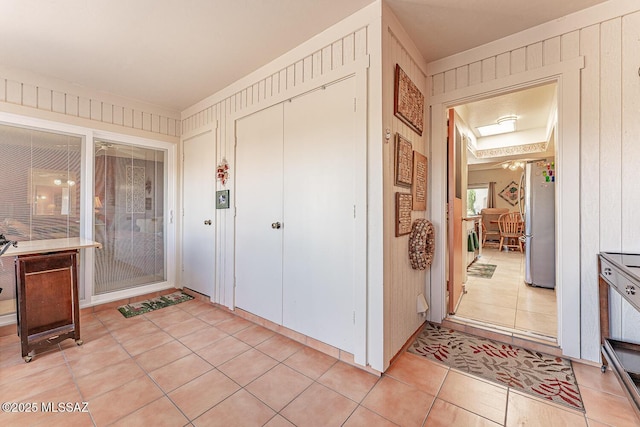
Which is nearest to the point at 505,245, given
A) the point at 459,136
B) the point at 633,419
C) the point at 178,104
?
the point at 459,136

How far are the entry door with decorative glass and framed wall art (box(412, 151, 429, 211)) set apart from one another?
3.31 m

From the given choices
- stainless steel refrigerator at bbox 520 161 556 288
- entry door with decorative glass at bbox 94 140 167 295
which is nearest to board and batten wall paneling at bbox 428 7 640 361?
stainless steel refrigerator at bbox 520 161 556 288

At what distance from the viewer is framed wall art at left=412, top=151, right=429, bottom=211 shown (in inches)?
90.1

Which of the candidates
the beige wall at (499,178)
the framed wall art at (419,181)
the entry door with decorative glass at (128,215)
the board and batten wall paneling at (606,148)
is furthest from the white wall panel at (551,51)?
the beige wall at (499,178)

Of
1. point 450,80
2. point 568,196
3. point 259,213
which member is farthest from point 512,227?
point 259,213

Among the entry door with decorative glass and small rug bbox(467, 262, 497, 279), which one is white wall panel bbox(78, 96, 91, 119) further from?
small rug bbox(467, 262, 497, 279)

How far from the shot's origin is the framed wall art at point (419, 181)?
7.51ft

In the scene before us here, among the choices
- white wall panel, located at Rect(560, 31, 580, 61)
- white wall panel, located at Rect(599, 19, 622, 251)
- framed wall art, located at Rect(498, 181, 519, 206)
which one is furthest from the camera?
framed wall art, located at Rect(498, 181, 519, 206)

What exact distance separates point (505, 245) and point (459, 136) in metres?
5.33

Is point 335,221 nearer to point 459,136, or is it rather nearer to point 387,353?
point 387,353

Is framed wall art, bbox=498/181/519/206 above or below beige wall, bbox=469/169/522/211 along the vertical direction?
below

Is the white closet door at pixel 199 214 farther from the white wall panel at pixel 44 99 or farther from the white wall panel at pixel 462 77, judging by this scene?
the white wall panel at pixel 462 77

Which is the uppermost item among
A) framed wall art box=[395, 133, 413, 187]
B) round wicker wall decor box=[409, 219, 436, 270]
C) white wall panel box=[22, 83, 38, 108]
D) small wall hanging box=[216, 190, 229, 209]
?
white wall panel box=[22, 83, 38, 108]

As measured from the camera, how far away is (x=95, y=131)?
3098 millimetres
